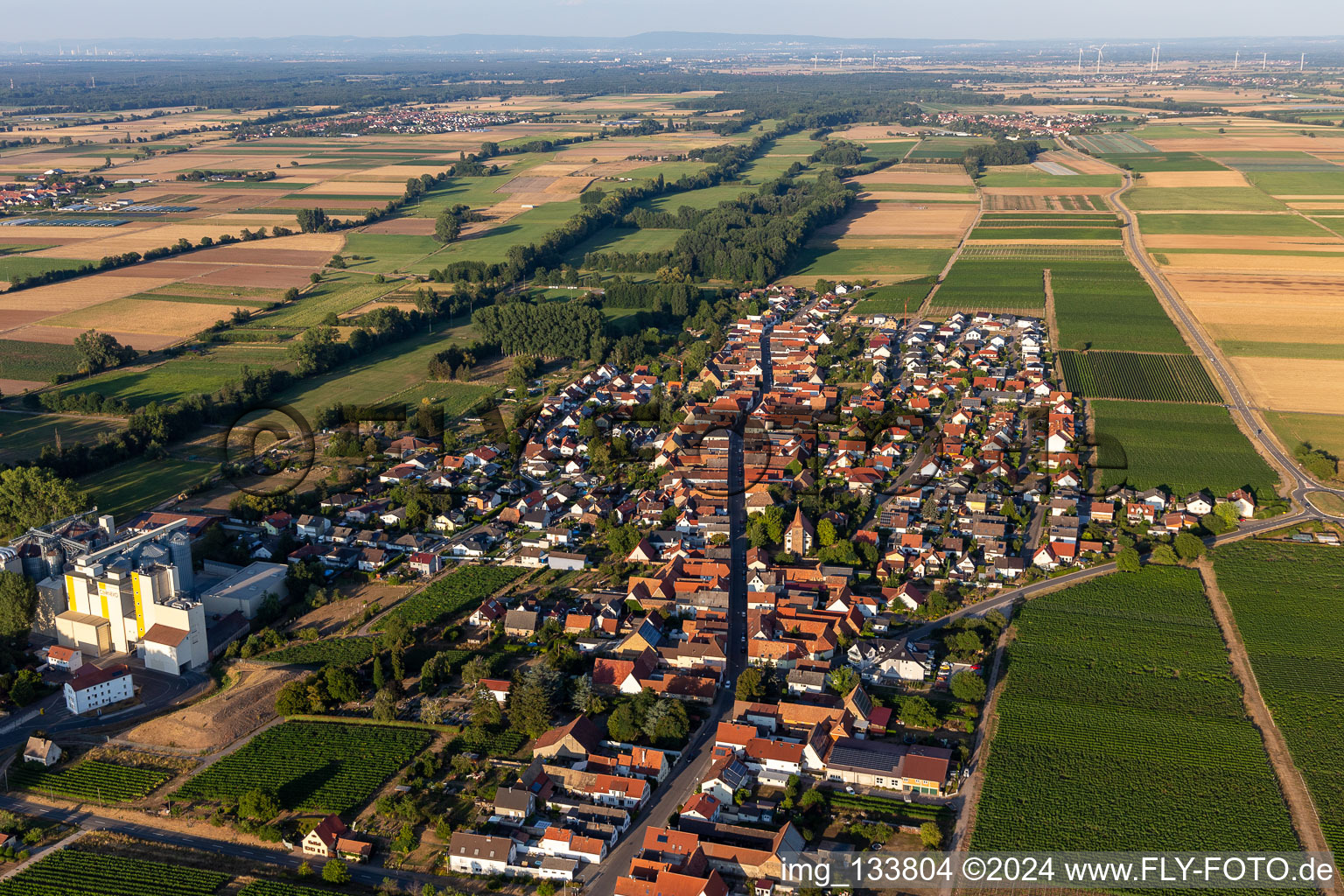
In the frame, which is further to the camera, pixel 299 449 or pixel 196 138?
pixel 196 138

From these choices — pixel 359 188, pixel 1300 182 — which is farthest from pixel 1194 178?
pixel 359 188

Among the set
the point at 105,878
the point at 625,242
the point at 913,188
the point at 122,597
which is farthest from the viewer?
the point at 913,188

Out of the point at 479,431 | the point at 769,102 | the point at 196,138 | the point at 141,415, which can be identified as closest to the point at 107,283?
the point at 141,415

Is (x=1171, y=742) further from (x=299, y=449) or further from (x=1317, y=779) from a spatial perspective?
(x=299, y=449)

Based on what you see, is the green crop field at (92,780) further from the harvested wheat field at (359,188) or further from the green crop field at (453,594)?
the harvested wheat field at (359,188)

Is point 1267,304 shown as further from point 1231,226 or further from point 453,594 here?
point 453,594

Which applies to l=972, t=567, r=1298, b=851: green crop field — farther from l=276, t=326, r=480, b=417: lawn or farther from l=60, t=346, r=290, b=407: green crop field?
l=60, t=346, r=290, b=407: green crop field
